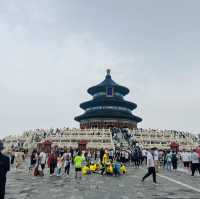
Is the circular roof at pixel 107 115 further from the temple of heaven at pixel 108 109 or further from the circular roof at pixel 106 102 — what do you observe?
the circular roof at pixel 106 102

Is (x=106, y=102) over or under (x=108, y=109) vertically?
over

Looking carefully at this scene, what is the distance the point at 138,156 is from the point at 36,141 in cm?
2013

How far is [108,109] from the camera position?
69.1m

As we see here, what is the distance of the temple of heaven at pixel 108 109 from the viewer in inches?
2608

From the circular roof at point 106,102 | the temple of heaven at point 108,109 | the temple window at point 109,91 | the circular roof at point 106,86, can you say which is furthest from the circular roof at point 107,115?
the circular roof at point 106,86

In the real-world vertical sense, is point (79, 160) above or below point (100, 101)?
below

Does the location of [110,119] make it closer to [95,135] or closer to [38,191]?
[95,135]

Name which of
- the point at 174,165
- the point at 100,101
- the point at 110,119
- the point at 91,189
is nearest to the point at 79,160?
the point at 91,189

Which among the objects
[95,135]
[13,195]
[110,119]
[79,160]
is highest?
[110,119]

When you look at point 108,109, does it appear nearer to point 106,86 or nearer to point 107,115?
point 107,115

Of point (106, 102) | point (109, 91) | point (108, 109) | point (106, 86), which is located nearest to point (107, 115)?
point (108, 109)

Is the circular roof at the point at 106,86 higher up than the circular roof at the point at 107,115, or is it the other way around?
the circular roof at the point at 106,86

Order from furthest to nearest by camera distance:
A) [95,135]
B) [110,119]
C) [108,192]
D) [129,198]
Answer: [110,119], [95,135], [108,192], [129,198]

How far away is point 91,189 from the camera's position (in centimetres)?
1327
